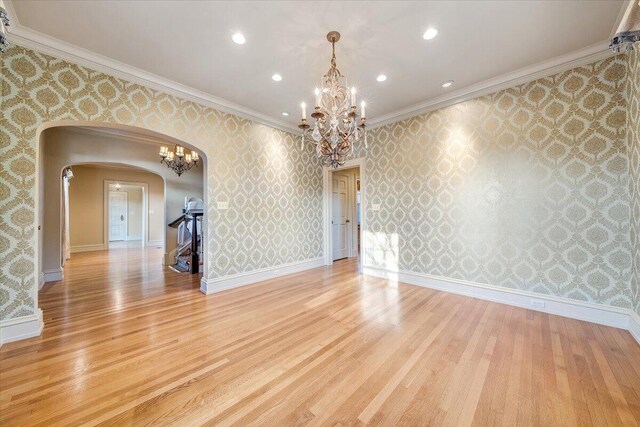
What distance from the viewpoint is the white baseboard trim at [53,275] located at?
4141mm

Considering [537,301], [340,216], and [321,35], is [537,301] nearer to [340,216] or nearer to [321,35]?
[321,35]

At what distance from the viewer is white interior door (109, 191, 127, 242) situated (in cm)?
1006

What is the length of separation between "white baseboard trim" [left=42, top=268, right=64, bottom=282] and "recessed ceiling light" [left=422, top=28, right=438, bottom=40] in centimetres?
669

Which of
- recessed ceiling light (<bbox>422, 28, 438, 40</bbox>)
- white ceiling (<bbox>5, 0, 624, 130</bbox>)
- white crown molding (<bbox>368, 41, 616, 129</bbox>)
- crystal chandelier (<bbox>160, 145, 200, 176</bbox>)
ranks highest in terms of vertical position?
white ceiling (<bbox>5, 0, 624, 130</bbox>)

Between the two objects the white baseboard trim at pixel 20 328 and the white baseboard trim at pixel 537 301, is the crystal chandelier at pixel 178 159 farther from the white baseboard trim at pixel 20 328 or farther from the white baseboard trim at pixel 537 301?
Answer: the white baseboard trim at pixel 537 301

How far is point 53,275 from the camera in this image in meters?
4.22

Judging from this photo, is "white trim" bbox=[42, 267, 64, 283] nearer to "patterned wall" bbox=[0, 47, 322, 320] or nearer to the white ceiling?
"patterned wall" bbox=[0, 47, 322, 320]

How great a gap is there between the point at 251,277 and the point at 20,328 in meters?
2.50

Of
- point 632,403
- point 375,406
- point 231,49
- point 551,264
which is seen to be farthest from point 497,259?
point 231,49

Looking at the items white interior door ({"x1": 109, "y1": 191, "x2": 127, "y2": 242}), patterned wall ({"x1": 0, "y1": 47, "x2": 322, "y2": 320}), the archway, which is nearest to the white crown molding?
patterned wall ({"x1": 0, "y1": 47, "x2": 322, "y2": 320})

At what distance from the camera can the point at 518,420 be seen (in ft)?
4.52

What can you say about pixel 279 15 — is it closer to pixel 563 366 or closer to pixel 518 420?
pixel 518 420

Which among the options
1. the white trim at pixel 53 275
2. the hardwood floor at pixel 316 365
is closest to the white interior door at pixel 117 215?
the white trim at pixel 53 275

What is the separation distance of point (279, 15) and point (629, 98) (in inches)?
138
